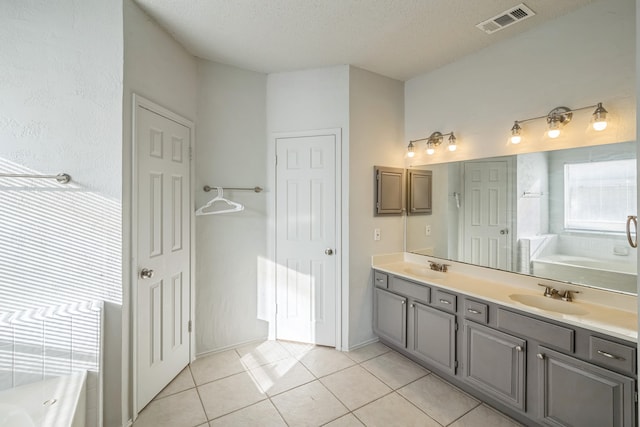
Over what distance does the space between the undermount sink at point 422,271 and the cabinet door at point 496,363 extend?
0.67 metres

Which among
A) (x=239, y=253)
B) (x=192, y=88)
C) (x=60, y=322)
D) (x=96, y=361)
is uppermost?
(x=192, y=88)

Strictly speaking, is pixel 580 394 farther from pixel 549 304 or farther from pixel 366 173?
pixel 366 173

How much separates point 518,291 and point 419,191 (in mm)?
1278

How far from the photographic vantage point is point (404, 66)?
8.92 ft

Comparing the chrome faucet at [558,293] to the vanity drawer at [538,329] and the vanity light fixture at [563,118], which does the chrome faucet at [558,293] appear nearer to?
the vanity drawer at [538,329]

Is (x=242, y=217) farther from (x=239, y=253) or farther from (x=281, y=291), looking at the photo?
(x=281, y=291)

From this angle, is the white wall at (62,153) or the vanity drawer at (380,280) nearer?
the white wall at (62,153)

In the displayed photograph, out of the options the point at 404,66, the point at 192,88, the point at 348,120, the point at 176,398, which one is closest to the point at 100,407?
the point at 176,398

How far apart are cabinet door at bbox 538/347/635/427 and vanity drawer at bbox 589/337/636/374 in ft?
0.14

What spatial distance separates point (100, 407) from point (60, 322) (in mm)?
555

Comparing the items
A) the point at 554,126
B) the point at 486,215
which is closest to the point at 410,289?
the point at 486,215

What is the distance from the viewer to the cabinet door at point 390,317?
2.51 meters

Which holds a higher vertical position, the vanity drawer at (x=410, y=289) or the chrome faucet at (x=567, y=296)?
the chrome faucet at (x=567, y=296)

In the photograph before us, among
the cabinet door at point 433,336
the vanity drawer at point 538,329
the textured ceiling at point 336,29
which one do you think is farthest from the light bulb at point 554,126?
the cabinet door at point 433,336
